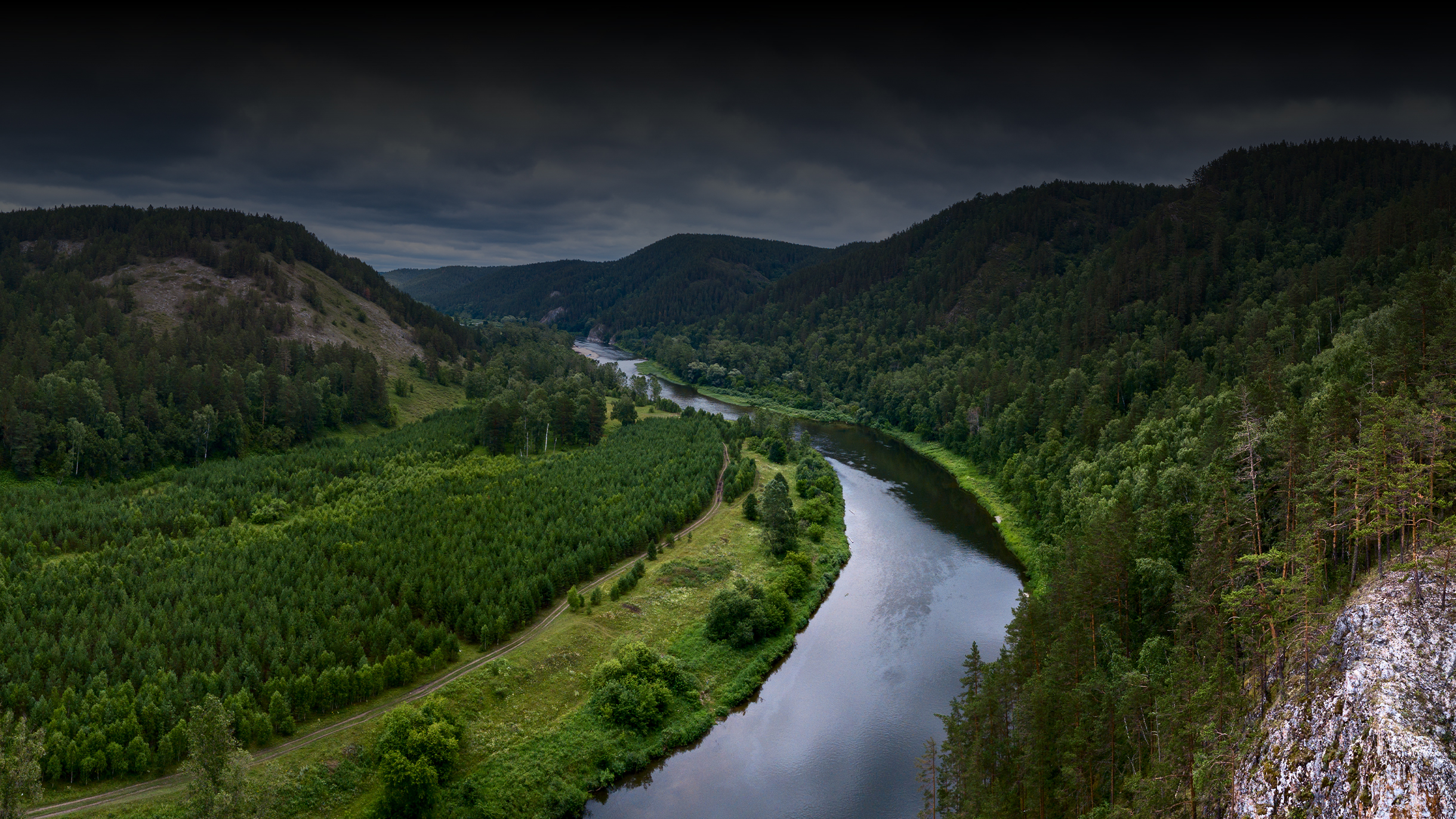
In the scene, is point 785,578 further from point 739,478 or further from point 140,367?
point 140,367

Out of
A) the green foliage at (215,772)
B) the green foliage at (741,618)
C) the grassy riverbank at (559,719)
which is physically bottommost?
the grassy riverbank at (559,719)

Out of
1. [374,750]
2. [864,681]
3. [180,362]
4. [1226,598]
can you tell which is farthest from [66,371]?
[1226,598]

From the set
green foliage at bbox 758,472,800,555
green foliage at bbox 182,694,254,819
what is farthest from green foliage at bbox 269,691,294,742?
green foliage at bbox 758,472,800,555

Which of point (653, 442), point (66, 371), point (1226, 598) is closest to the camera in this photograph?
point (1226, 598)

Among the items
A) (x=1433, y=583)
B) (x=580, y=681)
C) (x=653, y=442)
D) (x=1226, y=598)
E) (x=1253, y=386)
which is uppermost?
(x=1253, y=386)

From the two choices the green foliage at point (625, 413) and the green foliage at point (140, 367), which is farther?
the green foliage at point (625, 413)

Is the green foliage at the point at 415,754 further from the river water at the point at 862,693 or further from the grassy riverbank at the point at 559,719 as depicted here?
the river water at the point at 862,693


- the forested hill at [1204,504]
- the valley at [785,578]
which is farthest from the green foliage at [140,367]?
the forested hill at [1204,504]

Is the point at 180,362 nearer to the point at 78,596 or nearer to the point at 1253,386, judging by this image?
the point at 78,596
